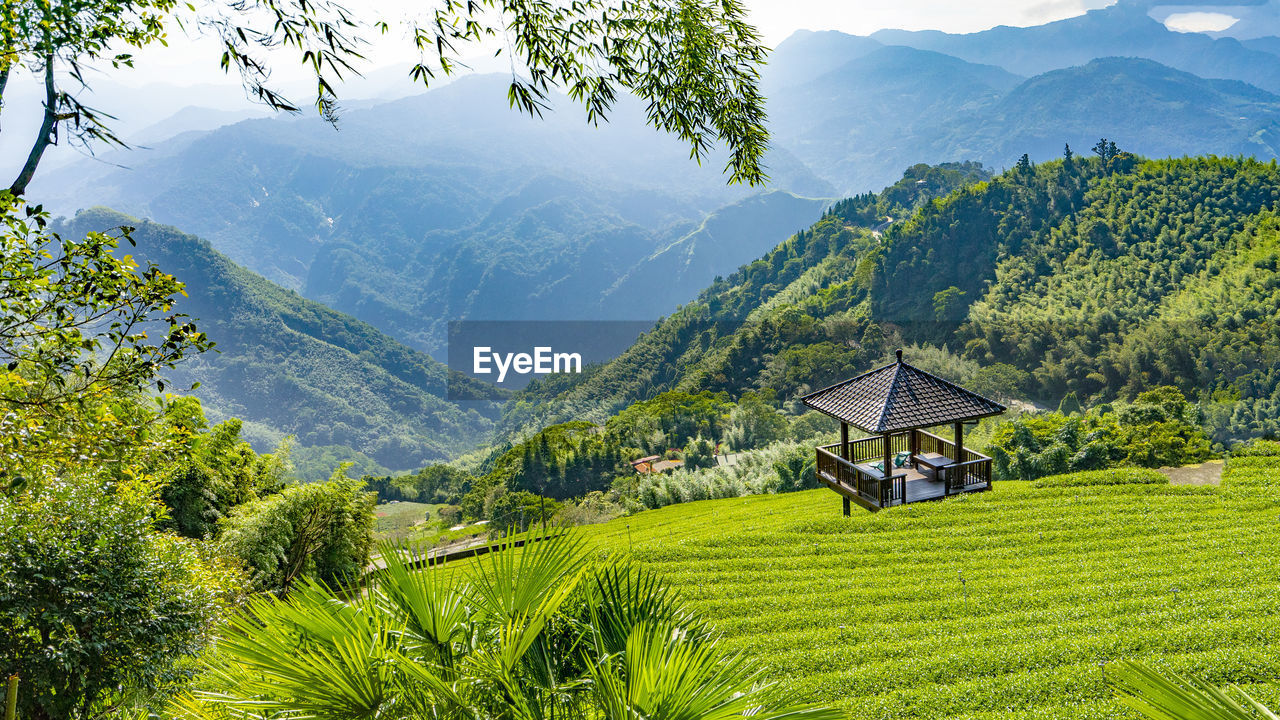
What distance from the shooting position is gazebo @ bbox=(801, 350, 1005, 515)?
9.91 meters

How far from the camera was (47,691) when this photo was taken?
14.3 ft

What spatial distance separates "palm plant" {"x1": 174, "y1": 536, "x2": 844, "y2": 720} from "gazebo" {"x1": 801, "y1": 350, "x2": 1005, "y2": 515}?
27.6 feet

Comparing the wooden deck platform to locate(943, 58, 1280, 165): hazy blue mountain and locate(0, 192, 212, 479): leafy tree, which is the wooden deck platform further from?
locate(943, 58, 1280, 165): hazy blue mountain

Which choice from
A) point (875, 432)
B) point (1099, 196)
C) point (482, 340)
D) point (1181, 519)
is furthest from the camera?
point (482, 340)

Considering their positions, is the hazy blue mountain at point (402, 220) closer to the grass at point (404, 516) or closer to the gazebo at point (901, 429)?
the grass at point (404, 516)

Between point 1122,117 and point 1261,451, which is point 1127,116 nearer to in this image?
point 1122,117

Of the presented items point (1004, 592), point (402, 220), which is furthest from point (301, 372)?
point (402, 220)

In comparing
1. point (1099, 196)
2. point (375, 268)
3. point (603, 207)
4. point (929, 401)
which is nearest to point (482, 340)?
point (375, 268)

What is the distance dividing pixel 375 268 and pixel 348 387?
7886cm

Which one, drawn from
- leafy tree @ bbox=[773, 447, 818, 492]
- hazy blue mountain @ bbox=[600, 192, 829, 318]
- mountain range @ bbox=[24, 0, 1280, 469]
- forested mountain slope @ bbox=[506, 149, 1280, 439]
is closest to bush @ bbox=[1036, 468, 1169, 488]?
leafy tree @ bbox=[773, 447, 818, 492]

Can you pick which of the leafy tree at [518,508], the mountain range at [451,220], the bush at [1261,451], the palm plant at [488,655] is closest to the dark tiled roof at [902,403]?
the palm plant at [488,655]

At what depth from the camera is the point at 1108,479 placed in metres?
13.9

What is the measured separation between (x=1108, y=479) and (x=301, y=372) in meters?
93.6

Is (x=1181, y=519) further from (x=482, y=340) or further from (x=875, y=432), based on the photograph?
(x=482, y=340)
